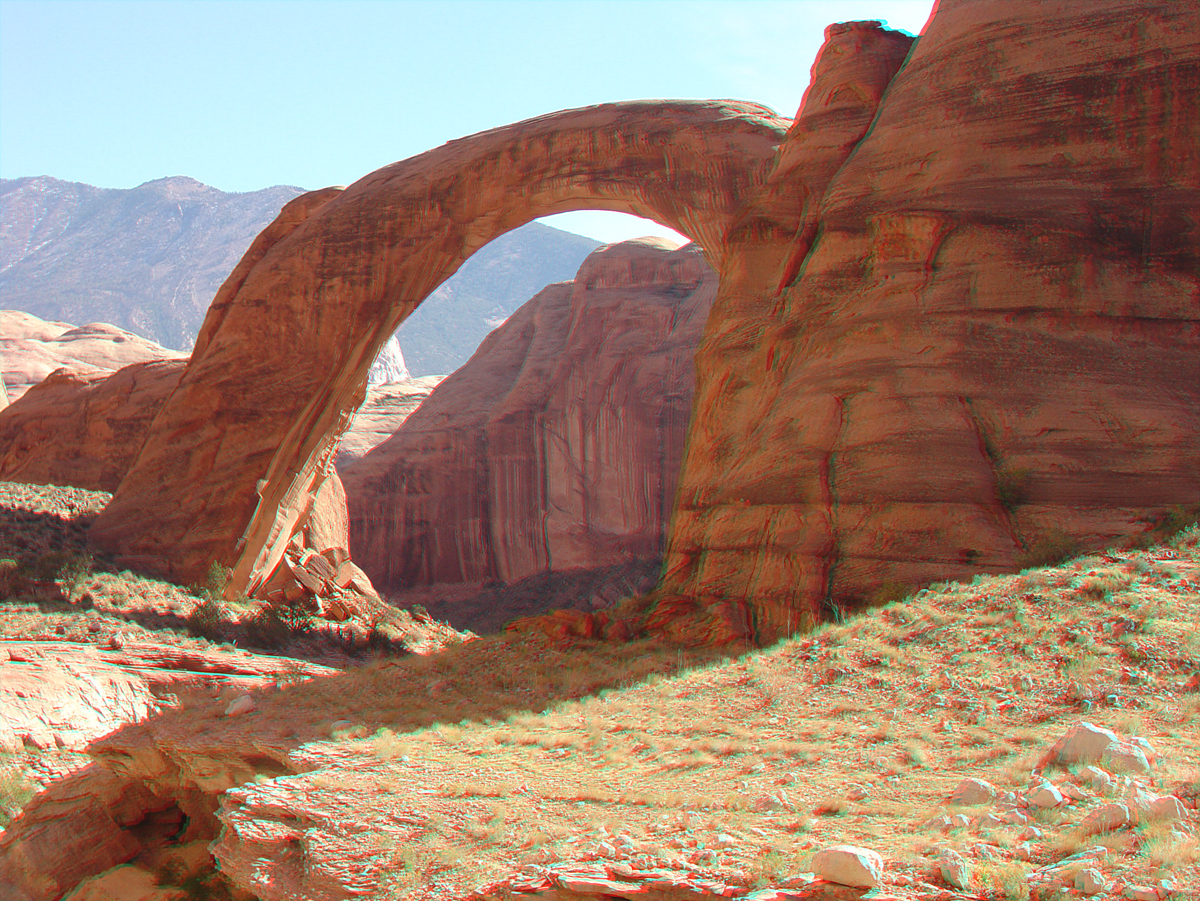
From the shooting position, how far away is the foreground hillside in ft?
9.18

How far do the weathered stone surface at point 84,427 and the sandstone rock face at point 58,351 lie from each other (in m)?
8.78

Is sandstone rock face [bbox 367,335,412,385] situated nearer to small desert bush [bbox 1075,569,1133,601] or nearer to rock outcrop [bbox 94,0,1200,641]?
rock outcrop [bbox 94,0,1200,641]

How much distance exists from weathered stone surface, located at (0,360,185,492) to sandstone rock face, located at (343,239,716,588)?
7990 mm

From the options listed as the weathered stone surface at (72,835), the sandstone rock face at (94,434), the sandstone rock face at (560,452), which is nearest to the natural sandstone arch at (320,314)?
the sandstone rock face at (94,434)

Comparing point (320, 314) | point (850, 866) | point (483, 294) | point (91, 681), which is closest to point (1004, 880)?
point (850, 866)

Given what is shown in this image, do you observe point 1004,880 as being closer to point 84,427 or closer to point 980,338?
point 980,338

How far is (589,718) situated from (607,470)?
690 inches

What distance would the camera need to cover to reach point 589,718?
191 inches

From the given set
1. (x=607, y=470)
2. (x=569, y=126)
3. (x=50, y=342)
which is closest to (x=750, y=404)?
(x=569, y=126)

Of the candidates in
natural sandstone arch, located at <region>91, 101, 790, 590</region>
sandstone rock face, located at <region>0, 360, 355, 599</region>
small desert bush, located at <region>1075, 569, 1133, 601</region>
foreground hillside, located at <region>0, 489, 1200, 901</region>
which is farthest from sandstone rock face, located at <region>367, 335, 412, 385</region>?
small desert bush, located at <region>1075, 569, 1133, 601</region>

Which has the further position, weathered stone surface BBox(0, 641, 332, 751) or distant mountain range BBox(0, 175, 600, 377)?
distant mountain range BBox(0, 175, 600, 377)

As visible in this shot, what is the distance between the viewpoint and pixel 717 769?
12.8ft

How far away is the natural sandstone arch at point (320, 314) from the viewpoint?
38.8 ft

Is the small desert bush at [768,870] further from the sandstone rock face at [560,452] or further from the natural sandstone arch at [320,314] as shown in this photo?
the sandstone rock face at [560,452]
